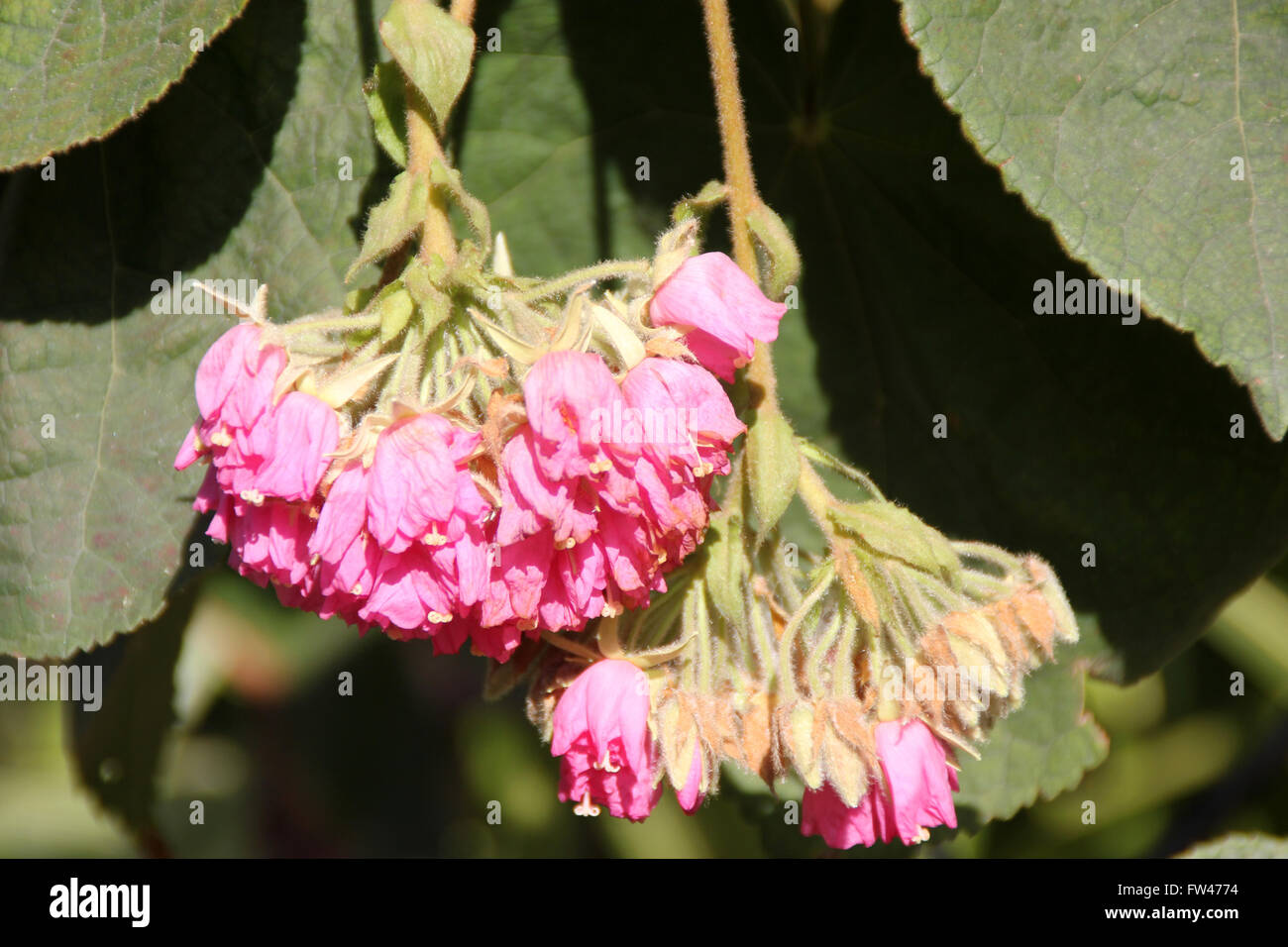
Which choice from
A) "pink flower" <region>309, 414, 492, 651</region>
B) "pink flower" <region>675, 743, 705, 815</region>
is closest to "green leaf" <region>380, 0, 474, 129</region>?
"pink flower" <region>309, 414, 492, 651</region>

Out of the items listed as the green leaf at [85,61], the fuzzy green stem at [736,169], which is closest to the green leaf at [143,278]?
the green leaf at [85,61]

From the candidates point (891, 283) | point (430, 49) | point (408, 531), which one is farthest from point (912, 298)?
point (408, 531)

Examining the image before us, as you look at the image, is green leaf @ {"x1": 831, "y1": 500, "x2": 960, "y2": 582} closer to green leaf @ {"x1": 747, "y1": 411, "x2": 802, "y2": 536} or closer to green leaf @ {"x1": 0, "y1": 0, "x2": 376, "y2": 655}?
green leaf @ {"x1": 747, "y1": 411, "x2": 802, "y2": 536}

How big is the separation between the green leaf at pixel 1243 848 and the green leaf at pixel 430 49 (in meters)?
1.74

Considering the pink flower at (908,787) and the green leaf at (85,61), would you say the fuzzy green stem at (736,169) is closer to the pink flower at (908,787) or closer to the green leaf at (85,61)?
the pink flower at (908,787)

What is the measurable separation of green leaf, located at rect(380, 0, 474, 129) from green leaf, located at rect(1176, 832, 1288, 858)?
5.69 feet

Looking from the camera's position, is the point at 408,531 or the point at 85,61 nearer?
the point at 408,531

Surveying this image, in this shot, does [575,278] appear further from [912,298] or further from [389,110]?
[912,298]

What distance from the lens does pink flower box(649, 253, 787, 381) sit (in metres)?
1.28

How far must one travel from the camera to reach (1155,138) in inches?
55.9

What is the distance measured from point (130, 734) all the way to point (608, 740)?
179 cm

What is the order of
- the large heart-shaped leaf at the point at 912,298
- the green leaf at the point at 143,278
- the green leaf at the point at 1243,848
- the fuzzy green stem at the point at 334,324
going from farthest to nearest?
the green leaf at the point at 1243,848, the large heart-shaped leaf at the point at 912,298, the green leaf at the point at 143,278, the fuzzy green stem at the point at 334,324

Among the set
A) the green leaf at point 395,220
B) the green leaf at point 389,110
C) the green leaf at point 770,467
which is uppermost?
the green leaf at point 389,110

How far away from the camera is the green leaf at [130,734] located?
261cm
